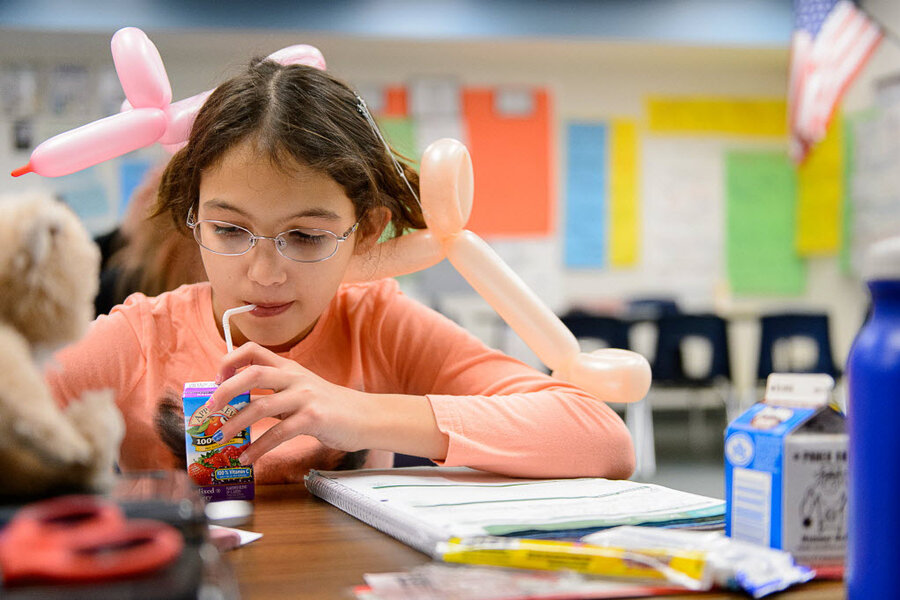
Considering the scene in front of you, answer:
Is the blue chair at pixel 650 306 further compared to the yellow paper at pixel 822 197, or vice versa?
→ the yellow paper at pixel 822 197

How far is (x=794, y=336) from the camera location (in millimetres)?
4078

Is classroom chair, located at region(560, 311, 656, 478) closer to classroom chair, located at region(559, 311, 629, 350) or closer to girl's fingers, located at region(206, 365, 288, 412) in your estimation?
classroom chair, located at region(559, 311, 629, 350)

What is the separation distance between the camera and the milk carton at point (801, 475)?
2.03 feet

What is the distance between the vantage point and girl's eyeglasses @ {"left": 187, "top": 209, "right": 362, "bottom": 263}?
101 cm

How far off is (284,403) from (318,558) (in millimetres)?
236

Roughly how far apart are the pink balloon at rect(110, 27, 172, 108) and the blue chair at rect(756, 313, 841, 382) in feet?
11.5

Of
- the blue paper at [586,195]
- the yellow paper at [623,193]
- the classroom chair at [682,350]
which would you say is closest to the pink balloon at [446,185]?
the classroom chair at [682,350]

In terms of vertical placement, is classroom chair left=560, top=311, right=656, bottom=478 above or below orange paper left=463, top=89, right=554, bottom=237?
below

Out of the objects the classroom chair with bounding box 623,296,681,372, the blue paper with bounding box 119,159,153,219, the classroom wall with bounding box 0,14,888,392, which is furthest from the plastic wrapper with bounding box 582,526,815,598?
the blue paper with bounding box 119,159,153,219

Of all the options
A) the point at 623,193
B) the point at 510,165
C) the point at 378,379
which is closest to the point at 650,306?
the point at 623,193

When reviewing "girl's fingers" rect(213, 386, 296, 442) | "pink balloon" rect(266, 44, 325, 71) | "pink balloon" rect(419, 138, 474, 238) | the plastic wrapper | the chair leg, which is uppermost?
"pink balloon" rect(266, 44, 325, 71)

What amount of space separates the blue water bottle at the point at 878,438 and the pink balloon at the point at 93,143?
2.94 feet

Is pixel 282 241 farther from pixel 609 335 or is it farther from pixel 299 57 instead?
pixel 609 335

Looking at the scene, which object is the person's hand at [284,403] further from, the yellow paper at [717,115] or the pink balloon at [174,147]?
the yellow paper at [717,115]
